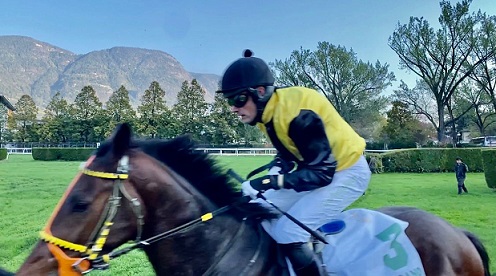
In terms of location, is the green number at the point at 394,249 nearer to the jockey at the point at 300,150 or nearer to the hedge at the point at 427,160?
the jockey at the point at 300,150

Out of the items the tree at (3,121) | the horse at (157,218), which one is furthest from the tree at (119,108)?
the horse at (157,218)

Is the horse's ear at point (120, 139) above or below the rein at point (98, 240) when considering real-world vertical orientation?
above

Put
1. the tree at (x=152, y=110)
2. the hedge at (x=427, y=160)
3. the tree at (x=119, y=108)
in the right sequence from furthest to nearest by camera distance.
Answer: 1. the tree at (x=119, y=108)
2. the tree at (x=152, y=110)
3. the hedge at (x=427, y=160)

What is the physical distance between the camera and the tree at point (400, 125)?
51875mm

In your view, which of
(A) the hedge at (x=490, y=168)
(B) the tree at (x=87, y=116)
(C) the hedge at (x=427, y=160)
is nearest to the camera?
(A) the hedge at (x=490, y=168)

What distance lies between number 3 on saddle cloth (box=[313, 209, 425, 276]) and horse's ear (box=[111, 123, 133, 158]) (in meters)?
1.36

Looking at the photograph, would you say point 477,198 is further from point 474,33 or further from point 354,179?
point 474,33

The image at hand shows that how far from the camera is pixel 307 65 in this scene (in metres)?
61.3

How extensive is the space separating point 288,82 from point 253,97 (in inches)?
2337

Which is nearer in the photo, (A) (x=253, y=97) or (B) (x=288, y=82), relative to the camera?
(A) (x=253, y=97)

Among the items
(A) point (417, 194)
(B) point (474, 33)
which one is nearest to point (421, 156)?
(A) point (417, 194)

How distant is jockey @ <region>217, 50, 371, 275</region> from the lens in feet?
8.39

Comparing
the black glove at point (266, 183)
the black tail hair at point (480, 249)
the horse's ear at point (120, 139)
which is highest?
the horse's ear at point (120, 139)

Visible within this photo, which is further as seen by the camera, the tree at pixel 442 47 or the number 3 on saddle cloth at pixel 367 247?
the tree at pixel 442 47
